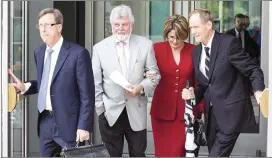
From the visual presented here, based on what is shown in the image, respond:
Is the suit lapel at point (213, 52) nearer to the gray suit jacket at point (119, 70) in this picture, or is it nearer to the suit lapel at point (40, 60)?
the gray suit jacket at point (119, 70)

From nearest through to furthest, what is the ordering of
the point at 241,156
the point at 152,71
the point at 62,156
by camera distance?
the point at 62,156, the point at 152,71, the point at 241,156

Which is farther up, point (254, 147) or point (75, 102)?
point (75, 102)

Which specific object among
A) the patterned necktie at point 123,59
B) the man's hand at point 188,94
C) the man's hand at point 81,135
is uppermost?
the patterned necktie at point 123,59

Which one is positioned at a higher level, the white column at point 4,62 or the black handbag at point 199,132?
the white column at point 4,62

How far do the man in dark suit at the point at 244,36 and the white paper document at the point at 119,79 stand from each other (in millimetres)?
2870

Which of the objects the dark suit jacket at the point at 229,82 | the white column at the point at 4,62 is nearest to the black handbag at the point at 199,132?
the dark suit jacket at the point at 229,82

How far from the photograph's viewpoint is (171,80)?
5.62m

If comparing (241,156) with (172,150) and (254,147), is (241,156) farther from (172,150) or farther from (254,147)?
(172,150)

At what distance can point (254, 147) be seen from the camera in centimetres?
790

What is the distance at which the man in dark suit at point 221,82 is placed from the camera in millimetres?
5054

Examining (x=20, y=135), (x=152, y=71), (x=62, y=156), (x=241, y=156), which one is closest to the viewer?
(x=62, y=156)

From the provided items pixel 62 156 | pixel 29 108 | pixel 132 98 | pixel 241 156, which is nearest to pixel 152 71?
pixel 132 98

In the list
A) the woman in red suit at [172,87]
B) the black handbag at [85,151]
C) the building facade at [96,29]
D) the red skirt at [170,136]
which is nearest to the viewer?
the black handbag at [85,151]

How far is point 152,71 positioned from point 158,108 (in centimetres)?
45
